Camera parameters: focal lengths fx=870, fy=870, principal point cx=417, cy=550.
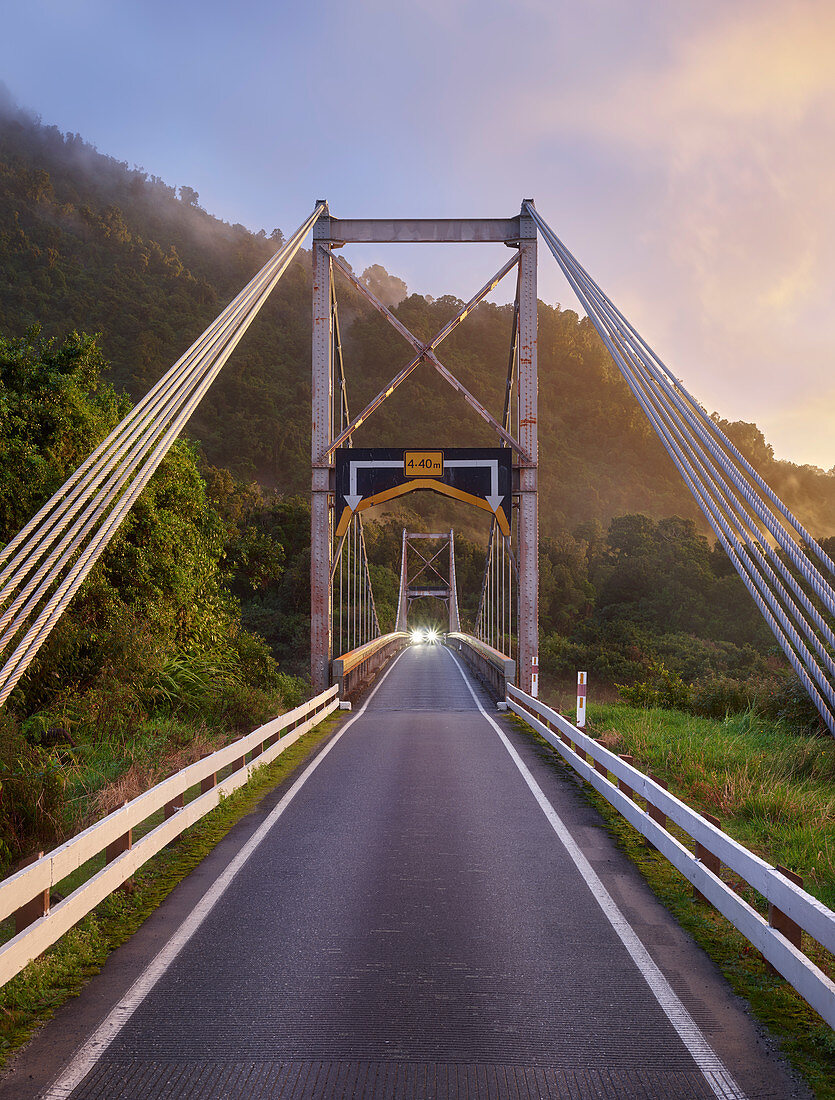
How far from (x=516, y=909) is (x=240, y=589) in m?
48.3

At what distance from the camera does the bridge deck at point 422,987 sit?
11.4 feet

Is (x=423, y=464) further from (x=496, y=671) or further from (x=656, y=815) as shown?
(x=656, y=815)

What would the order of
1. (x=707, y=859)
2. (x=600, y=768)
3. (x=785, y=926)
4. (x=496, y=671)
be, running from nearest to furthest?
1. (x=785, y=926)
2. (x=707, y=859)
3. (x=600, y=768)
4. (x=496, y=671)

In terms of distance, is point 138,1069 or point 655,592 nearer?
point 138,1069

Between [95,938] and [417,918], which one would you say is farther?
[417,918]

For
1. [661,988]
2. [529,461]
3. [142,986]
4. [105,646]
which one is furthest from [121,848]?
[529,461]

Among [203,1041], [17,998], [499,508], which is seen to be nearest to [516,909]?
[203,1041]

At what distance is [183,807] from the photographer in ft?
24.1

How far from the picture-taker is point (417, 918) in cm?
537

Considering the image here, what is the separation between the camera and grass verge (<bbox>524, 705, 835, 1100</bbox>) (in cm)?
409

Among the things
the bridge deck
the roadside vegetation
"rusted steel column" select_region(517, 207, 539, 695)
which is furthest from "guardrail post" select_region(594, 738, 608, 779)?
"rusted steel column" select_region(517, 207, 539, 695)

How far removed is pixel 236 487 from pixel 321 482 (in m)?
32.6

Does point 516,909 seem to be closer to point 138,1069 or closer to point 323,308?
point 138,1069

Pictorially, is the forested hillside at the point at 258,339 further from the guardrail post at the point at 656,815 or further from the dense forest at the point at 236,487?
the guardrail post at the point at 656,815
